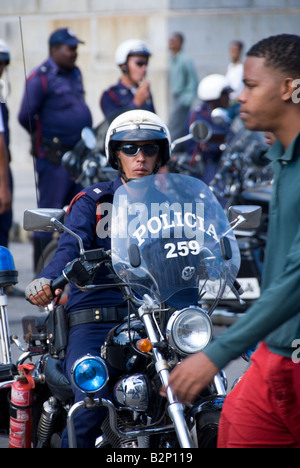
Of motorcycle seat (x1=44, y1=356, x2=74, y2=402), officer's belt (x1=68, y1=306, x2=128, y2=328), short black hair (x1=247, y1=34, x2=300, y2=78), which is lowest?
motorcycle seat (x1=44, y1=356, x2=74, y2=402)

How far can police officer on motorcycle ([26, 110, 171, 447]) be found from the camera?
150 inches

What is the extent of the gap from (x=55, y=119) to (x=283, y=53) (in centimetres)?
612

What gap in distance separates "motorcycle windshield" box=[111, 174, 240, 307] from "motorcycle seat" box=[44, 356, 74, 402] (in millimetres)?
582

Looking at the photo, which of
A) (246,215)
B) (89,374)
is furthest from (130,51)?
(89,374)

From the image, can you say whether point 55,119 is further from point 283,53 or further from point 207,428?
point 283,53

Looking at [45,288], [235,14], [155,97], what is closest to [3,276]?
[45,288]

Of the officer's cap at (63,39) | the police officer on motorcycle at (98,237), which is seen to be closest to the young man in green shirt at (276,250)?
the police officer on motorcycle at (98,237)

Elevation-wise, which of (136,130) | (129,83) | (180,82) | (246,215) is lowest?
(180,82)

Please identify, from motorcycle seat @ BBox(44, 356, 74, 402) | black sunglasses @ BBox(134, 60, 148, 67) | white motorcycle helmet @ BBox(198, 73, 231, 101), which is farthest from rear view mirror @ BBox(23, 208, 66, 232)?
white motorcycle helmet @ BBox(198, 73, 231, 101)

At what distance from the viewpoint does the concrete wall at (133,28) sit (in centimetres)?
1645

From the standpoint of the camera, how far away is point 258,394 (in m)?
2.75

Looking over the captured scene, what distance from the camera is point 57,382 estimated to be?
378 centimetres

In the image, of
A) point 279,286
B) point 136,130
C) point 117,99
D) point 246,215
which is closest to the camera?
point 279,286

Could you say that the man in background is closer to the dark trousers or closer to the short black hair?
the dark trousers
